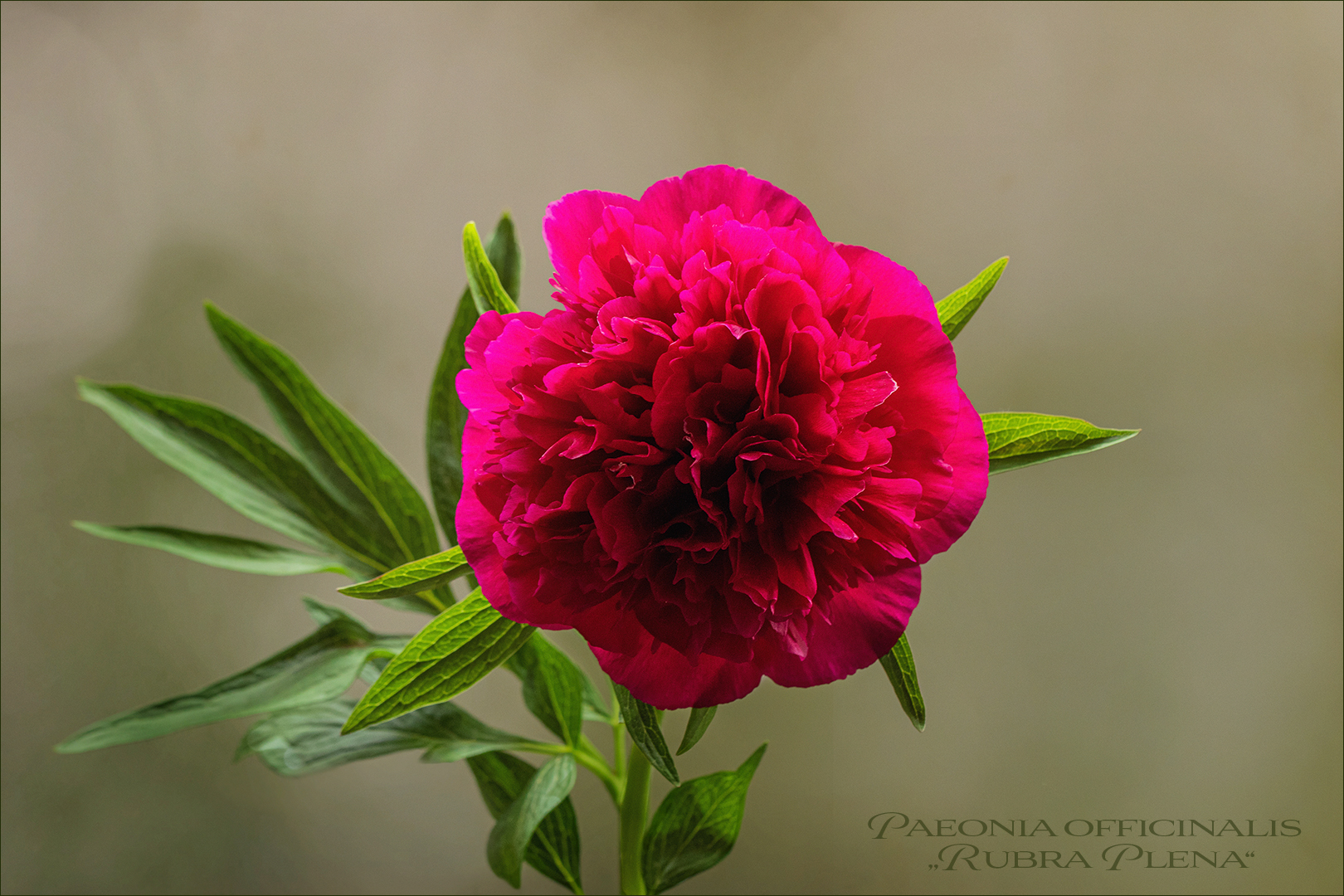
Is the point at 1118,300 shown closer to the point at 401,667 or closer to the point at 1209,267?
the point at 1209,267

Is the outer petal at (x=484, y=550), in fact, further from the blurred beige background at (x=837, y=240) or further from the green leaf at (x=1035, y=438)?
the blurred beige background at (x=837, y=240)

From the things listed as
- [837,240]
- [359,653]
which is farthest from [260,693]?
[837,240]

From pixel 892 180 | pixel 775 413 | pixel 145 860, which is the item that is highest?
pixel 892 180

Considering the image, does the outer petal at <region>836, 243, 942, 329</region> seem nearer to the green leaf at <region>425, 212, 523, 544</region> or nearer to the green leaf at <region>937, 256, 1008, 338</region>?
the green leaf at <region>937, 256, 1008, 338</region>

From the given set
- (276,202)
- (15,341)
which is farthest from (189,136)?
(15,341)

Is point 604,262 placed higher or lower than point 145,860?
higher

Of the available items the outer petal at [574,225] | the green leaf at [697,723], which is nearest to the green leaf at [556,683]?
the green leaf at [697,723]

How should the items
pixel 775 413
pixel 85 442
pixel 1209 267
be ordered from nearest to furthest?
1. pixel 775 413
2. pixel 1209 267
3. pixel 85 442

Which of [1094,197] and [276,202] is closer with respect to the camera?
[1094,197]
